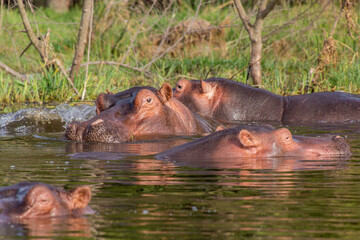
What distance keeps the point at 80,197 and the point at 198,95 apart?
546cm

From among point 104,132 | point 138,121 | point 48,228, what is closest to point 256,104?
point 138,121

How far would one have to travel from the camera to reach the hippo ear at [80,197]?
11.3 ft

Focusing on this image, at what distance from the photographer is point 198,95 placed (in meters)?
8.84

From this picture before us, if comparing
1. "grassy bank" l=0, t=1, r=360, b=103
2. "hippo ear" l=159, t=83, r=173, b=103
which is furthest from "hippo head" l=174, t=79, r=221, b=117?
"hippo ear" l=159, t=83, r=173, b=103

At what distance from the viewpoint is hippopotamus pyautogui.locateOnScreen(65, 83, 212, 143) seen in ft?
21.8

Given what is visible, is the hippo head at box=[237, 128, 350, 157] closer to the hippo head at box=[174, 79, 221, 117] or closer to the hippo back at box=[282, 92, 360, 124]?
the hippo back at box=[282, 92, 360, 124]

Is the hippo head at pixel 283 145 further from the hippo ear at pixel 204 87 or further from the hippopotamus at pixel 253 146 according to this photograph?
the hippo ear at pixel 204 87

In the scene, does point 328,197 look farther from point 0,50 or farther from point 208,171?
point 0,50

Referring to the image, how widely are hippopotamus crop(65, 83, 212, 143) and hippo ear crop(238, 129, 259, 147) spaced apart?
5.73ft

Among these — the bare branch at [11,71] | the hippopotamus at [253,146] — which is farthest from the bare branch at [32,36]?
the hippopotamus at [253,146]

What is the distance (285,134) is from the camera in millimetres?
5309

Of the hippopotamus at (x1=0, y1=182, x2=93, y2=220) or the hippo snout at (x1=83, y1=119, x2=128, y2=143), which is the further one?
the hippo snout at (x1=83, y1=119, x2=128, y2=143)

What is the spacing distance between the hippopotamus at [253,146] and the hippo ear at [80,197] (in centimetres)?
186

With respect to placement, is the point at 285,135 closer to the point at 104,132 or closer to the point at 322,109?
the point at 104,132
